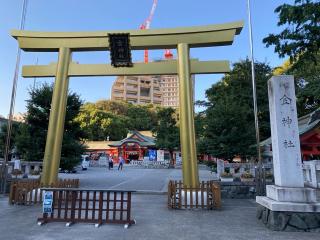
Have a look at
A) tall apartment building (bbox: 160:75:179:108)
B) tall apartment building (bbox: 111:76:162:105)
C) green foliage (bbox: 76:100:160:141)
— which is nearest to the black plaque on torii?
green foliage (bbox: 76:100:160:141)

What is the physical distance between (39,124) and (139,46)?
879 centimetres

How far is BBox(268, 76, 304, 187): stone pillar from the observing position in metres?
7.00

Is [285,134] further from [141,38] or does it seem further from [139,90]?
[139,90]

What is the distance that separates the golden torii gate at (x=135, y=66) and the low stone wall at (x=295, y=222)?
135 inches

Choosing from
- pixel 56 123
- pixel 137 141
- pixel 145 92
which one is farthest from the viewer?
pixel 145 92

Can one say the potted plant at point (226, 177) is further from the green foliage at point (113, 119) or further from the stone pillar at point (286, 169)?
the green foliage at point (113, 119)

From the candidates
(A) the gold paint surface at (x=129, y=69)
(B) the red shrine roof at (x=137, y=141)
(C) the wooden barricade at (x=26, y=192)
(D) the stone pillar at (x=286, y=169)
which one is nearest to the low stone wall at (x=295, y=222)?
(D) the stone pillar at (x=286, y=169)

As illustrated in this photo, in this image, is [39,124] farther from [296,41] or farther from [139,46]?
[296,41]

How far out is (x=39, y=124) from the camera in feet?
53.7

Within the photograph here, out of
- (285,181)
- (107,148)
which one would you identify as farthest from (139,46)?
(107,148)

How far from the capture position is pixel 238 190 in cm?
1234

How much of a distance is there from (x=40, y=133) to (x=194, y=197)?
10.6 metres

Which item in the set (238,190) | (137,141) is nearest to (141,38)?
(238,190)

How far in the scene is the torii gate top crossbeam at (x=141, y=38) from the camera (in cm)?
1056
